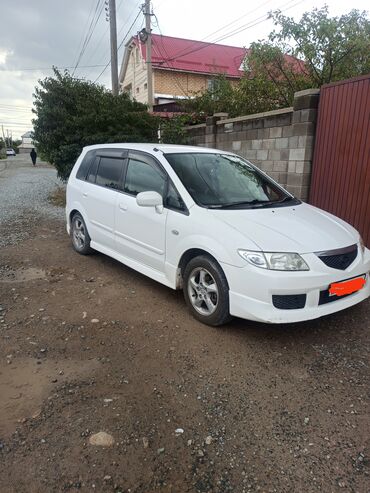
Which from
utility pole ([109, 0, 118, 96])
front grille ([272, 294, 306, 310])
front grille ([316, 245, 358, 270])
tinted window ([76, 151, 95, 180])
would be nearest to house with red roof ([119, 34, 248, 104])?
utility pole ([109, 0, 118, 96])

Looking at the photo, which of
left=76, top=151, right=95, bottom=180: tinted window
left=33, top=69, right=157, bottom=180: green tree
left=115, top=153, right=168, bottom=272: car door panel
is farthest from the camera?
left=33, top=69, right=157, bottom=180: green tree

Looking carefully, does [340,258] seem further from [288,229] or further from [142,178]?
[142,178]

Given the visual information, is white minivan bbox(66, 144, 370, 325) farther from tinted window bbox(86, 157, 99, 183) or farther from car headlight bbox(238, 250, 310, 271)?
Answer: tinted window bbox(86, 157, 99, 183)

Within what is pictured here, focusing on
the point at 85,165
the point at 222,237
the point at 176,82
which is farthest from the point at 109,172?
the point at 176,82

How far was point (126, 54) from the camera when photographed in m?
27.7

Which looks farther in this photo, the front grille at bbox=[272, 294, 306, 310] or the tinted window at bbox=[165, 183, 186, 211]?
the tinted window at bbox=[165, 183, 186, 211]

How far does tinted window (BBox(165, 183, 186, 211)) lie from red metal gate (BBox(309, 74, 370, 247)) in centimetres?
306

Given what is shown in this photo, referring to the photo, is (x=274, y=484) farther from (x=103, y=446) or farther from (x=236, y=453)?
(x=103, y=446)

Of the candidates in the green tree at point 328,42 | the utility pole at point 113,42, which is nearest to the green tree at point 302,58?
the green tree at point 328,42

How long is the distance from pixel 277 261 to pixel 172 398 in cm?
136

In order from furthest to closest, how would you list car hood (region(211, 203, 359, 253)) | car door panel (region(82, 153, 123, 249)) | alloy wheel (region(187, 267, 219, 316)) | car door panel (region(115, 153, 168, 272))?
car door panel (region(82, 153, 123, 249))
car door panel (region(115, 153, 168, 272))
alloy wheel (region(187, 267, 219, 316))
car hood (region(211, 203, 359, 253))

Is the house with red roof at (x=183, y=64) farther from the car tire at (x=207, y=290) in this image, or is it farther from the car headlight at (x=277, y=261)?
the car headlight at (x=277, y=261)

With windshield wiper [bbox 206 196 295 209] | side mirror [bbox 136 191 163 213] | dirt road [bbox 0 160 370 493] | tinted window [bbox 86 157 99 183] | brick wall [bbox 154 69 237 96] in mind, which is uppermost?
brick wall [bbox 154 69 237 96]

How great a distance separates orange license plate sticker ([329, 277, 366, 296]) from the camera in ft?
10.4
